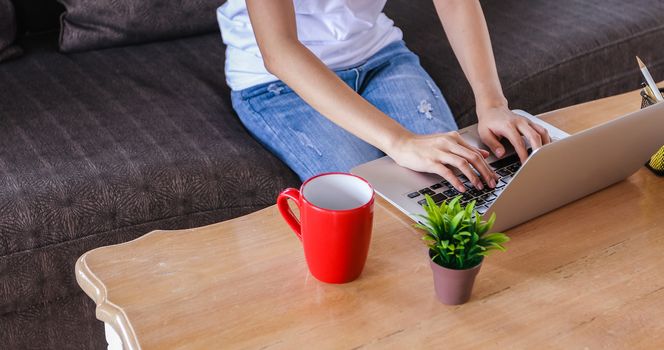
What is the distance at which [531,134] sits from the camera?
1.17 metres

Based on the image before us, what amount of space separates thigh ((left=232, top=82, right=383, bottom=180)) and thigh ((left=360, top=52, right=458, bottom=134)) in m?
0.10

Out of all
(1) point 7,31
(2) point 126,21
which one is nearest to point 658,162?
(2) point 126,21

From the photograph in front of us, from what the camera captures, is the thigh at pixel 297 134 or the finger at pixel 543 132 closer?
the finger at pixel 543 132

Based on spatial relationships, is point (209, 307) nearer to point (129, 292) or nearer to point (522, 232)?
point (129, 292)

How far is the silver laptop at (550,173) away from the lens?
3.16 ft

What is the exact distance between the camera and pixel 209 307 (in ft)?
2.93

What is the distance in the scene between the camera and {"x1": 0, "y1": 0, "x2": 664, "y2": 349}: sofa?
1321mm

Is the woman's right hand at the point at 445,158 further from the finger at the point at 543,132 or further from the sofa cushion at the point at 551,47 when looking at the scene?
the sofa cushion at the point at 551,47

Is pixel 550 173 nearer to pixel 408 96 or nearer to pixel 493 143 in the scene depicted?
pixel 493 143

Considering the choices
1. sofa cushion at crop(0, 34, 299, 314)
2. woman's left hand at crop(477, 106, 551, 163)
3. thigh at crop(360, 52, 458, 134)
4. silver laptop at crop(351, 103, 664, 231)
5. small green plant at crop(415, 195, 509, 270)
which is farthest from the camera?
thigh at crop(360, 52, 458, 134)

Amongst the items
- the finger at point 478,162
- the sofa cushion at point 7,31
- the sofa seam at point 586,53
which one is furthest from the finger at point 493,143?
the sofa cushion at point 7,31

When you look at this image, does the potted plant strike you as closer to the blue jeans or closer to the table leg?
the table leg

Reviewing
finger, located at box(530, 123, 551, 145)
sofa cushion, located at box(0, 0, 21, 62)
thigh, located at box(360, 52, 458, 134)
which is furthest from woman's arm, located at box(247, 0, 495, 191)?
sofa cushion, located at box(0, 0, 21, 62)

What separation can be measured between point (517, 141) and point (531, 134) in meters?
0.02
